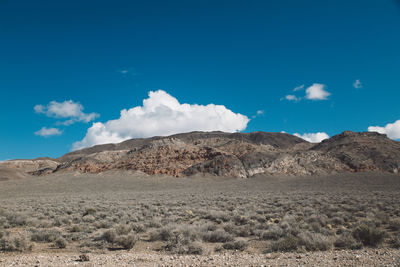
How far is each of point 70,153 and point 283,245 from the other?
182913 millimetres

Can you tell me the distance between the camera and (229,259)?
6.71 meters

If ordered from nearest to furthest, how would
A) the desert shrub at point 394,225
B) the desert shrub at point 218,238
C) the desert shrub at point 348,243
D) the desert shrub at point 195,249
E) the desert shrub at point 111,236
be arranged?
the desert shrub at point 195,249
the desert shrub at point 348,243
the desert shrub at point 111,236
the desert shrub at point 218,238
the desert shrub at point 394,225

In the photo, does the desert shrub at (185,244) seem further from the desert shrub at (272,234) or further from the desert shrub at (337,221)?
the desert shrub at (337,221)

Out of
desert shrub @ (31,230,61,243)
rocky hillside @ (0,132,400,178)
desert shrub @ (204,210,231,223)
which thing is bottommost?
desert shrub @ (204,210,231,223)

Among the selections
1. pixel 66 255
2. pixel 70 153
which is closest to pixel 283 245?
pixel 66 255

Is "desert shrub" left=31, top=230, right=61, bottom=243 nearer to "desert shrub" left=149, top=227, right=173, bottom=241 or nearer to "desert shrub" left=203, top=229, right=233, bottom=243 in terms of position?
"desert shrub" left=149, top=227, right=173, bottom=241

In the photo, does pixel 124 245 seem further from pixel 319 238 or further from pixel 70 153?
pixel 70 153

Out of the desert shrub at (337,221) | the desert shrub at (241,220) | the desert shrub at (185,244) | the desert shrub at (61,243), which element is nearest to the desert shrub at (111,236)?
the desert shrub at (61,243)

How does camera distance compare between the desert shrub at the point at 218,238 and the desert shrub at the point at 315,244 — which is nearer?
the desert shrub at the point at 315,244

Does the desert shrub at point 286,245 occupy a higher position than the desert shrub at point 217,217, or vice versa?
the desert shrub at point 286,245

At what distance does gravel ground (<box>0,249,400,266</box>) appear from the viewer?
6.12m

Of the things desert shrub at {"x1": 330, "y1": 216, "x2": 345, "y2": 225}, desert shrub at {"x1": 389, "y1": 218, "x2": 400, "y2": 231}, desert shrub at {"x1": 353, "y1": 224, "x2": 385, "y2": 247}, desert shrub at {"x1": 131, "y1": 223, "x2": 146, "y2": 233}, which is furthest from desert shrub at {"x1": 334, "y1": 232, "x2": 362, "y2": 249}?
desert shrub at {"x1": 131, "y1": 223, "x2": 146, "y2": 233}

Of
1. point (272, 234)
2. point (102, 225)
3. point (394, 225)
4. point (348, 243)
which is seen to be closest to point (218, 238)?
point (272, 234)

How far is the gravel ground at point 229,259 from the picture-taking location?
6121mm
